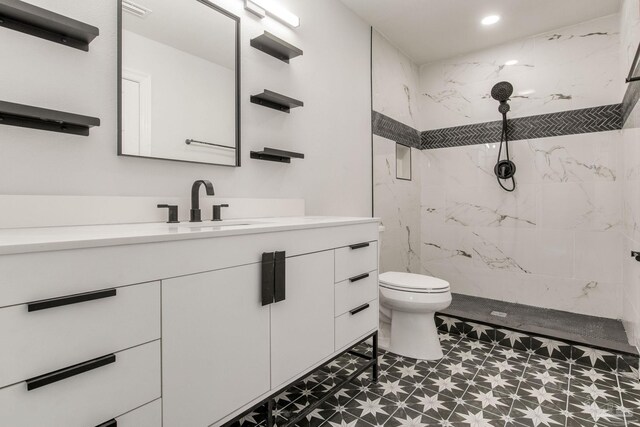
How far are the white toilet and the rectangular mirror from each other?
4.45ft

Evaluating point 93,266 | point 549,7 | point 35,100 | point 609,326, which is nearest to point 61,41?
point 35,100

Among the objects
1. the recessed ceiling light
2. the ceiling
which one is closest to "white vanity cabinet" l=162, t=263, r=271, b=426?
the ceiling

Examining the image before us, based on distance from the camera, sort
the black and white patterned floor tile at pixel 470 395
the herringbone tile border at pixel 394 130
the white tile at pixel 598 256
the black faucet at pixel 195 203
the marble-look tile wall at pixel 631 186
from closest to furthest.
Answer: the black faucet at pixel 195 203, the black and white patterned floor tile at pixel 470 395, the marble-look tile wall at pixel 631 186, the white tile at pixel 598 256, the herringbone tile border at pixel 394 130

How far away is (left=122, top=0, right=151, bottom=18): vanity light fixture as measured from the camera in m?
1.36

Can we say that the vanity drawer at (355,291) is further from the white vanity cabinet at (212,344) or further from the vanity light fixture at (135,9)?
the vanity light fixture at (135,9)

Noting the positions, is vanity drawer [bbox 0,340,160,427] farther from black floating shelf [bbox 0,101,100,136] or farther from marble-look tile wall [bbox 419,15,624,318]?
marble-look tile wall [bbox 419,15,624,318]

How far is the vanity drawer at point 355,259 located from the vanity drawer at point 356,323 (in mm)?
191

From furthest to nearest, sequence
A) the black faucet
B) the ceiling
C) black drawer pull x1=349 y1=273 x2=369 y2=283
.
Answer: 1. the ceiling
2. black drawer pull x1=349 y1=273 x2=369 y2=283
3. the black faucet

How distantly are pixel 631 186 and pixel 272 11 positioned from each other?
99.9 inches

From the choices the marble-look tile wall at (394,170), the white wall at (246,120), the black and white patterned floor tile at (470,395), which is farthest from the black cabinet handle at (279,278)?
the marble-look tile wall at (394,170)

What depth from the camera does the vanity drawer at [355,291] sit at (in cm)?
163

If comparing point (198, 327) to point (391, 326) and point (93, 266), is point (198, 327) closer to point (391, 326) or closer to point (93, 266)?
point (93, 266)

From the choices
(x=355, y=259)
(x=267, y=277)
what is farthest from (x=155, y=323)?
(x=355, y=259)

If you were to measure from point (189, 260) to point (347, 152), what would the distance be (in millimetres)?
1792
